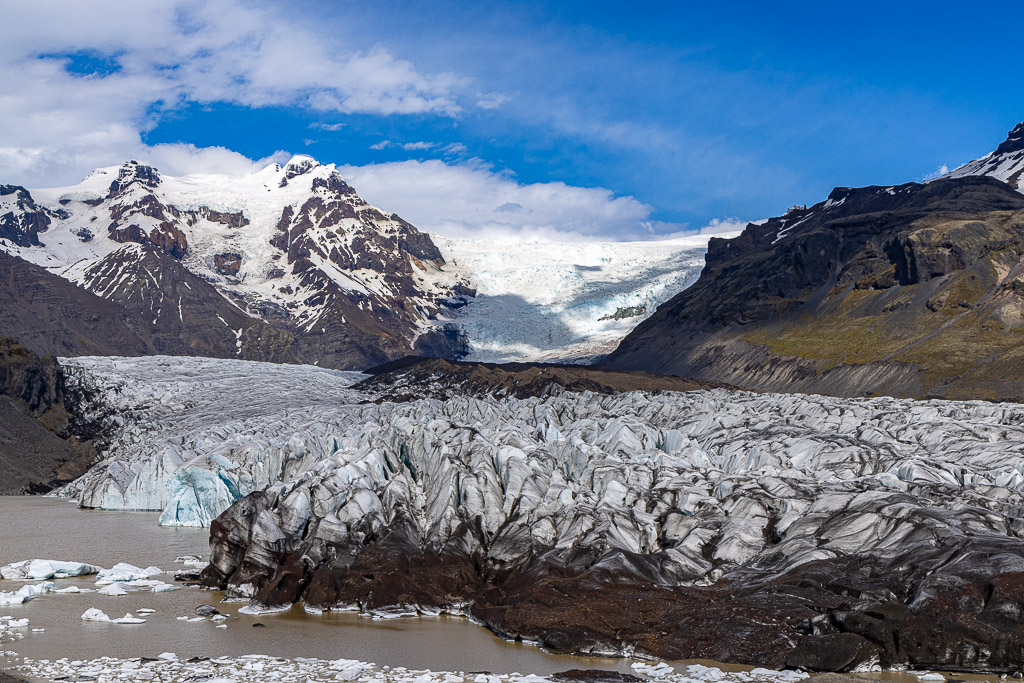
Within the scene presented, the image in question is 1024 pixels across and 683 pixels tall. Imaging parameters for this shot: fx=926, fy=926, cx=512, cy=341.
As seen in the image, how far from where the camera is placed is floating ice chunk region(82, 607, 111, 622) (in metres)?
23.7

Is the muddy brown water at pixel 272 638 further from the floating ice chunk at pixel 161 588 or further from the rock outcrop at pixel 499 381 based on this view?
the rock outcrop at pixel 499 381

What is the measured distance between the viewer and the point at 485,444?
34250 mm

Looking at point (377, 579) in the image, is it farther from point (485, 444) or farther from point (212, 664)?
point (485, 444)

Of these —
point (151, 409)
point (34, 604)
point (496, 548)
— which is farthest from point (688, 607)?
point (151, 409)

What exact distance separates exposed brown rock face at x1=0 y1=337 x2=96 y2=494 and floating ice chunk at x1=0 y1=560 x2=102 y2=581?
38.8 m

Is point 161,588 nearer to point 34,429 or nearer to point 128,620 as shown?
point 128,620

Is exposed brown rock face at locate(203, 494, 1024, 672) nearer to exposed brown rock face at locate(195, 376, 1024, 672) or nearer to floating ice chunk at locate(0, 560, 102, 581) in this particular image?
exposed brown rock face at locate(195, 376, 1024, 672)

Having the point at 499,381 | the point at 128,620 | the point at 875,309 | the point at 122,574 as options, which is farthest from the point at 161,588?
the point at 875,309

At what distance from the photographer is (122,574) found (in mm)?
29156

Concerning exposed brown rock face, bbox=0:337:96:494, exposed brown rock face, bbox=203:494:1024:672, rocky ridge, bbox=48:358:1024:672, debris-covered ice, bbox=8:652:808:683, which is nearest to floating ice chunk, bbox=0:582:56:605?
rocky ridge, bbox=48:358:1024:672

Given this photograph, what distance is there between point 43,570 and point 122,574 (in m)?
2.56

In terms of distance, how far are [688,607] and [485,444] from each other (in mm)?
13815

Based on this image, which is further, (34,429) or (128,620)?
(34,429)

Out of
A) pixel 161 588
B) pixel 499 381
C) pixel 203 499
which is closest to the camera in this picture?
pixel 161 588
